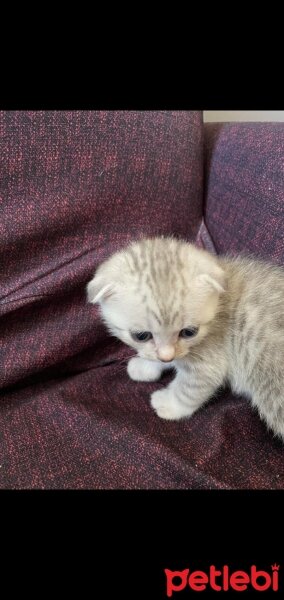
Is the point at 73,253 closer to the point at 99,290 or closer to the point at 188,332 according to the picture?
the point at 99,290

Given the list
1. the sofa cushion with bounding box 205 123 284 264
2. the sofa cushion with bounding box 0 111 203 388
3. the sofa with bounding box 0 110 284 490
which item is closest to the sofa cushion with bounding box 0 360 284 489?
the sofa with bounding box 0 110 284 490

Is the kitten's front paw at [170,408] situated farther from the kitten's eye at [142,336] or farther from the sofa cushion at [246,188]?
the sofa cushion at [246,188]

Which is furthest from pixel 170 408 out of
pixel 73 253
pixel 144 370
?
pixel 73 253

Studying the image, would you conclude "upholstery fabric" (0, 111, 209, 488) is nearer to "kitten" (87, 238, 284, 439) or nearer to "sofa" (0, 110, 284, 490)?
"sofa" (0, 110, 284, 490)
